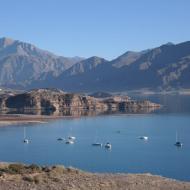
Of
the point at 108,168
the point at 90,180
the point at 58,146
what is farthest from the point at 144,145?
the point at 90,180

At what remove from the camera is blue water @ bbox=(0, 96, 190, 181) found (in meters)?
63.6

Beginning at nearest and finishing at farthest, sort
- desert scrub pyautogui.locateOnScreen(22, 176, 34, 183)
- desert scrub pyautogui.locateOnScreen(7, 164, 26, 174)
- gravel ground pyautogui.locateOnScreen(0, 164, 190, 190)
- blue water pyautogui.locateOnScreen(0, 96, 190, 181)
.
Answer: gravel ground pyautogui.locateOnScreen(0, 164, 190, 190) < desert scrub pyautogui.locateOnScreen(22, 176, 34, 183) < desert scrub pyautogui.locateOnScreen(7, 164, 26, 174) < blue water pyautogui.locateOnScreen(0, 96, 190, 181)

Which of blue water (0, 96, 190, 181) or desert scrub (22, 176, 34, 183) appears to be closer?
desert scrub (22, 176, 34, 183)

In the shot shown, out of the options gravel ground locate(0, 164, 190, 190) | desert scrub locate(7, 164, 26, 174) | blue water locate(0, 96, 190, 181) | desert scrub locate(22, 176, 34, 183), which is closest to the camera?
gravel ground locate(0, 164, 190, 190)

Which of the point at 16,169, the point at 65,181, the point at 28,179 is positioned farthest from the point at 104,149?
the point at 28,179

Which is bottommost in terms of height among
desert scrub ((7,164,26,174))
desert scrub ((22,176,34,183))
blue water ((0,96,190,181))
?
blue water ((0,96,190,181))

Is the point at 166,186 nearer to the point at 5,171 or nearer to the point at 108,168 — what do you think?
the point at 5,171

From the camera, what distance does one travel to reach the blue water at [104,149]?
63594mm

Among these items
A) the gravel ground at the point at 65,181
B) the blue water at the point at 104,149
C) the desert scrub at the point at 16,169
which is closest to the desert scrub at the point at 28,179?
the gravel ground at the point at 65,181

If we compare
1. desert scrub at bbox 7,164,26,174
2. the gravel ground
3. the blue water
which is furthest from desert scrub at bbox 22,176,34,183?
the blue water

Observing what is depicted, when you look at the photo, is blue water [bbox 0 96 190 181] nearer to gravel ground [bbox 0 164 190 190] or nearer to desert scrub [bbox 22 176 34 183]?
gravel ground [bbox 0 164 190 190]

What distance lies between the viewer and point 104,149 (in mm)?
83250

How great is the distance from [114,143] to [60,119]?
60.2 m

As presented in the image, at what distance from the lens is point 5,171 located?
3528cm
